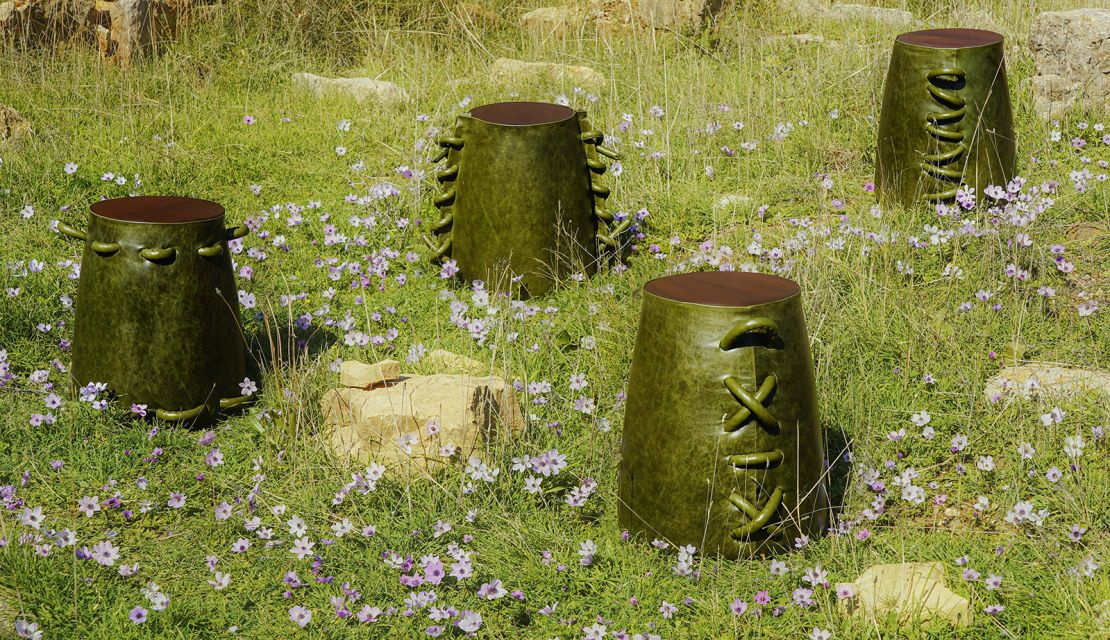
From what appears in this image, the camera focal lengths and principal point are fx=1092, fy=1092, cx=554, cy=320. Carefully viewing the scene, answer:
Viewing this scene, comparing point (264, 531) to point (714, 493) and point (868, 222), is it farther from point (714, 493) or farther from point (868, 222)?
point (868, 222)

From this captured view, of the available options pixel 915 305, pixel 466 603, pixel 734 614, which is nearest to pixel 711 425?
pixel 734 614

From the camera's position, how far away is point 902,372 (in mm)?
3998

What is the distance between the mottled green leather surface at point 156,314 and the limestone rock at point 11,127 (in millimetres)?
2676

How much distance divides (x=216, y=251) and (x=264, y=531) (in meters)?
1.15

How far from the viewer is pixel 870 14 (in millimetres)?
8281

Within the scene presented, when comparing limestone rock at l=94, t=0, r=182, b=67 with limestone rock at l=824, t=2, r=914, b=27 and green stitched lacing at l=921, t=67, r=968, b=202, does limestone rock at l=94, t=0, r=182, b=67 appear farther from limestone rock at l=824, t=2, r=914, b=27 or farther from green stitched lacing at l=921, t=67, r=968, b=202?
green stitched lacing at l=921, t=67, r=968, b=202

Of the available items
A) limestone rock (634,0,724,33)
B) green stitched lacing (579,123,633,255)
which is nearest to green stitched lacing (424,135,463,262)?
green stitched lacing (579,123,633,255)

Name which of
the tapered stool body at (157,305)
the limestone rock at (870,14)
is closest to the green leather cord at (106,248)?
the tapered stool body at (157,305)

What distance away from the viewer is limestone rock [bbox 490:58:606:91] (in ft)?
23.3

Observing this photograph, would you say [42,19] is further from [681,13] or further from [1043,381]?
[1043,381]

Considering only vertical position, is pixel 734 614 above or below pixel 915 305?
below

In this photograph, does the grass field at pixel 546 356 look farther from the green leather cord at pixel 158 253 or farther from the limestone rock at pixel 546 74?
the green leather cord at pixel 158 253

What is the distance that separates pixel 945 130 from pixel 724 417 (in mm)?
2765

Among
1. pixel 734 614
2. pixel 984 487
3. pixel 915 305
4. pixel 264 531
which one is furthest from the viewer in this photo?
pixel 915 305
